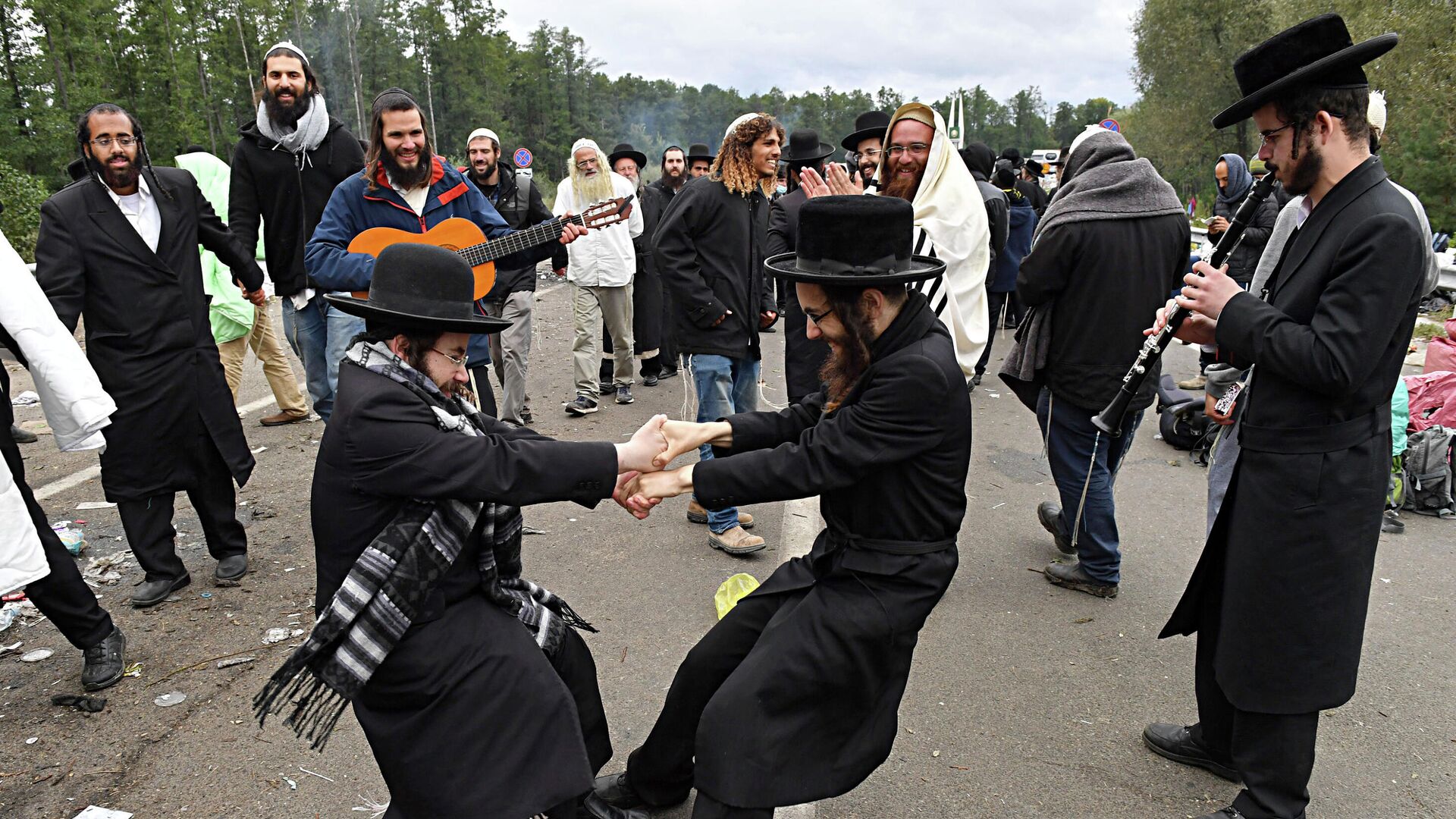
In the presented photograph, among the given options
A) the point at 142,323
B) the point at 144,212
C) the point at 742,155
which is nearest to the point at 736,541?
the point at 742,155

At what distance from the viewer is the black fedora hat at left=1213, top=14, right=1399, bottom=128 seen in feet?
7.73

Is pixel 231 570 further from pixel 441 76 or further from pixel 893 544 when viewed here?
pixel 441 76

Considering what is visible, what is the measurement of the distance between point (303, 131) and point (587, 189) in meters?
2.73

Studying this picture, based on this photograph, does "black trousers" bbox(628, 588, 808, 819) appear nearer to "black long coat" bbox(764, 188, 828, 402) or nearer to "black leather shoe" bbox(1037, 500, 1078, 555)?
"black long coat" bbox(764, 188, 828, 402)

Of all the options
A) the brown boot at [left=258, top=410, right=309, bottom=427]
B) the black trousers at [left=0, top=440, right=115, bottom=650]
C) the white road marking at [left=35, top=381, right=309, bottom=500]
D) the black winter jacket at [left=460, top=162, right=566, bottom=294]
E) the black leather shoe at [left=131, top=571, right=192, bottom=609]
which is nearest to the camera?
the black trousers at [left=0, top=440, right=115, bottom=650]

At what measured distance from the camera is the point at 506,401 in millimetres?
7199

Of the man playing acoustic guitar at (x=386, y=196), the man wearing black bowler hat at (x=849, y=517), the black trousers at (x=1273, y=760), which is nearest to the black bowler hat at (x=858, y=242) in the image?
the man wearing black bowler hat at (x=849, y=517)

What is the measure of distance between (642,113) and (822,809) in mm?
75232

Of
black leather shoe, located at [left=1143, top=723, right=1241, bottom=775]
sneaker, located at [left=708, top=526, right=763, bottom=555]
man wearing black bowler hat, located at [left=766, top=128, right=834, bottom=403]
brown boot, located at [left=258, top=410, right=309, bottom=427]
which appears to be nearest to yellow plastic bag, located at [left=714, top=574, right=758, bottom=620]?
sneaker, located at [left=708, top=526, right=763, bottom=555]

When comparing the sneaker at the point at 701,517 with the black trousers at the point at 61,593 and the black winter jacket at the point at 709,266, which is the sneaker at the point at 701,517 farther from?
the black trousers at the point at 61,593

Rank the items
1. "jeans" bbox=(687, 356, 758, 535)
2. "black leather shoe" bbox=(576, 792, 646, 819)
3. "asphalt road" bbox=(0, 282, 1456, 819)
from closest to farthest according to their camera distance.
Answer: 1. "black leather shoe" bbox=(576, 792, 646, 819)
2. "asphalt road" bbox=(0, 282, 1456, 819)
3. "jeans" bbox=(687, 356, 758, 535)

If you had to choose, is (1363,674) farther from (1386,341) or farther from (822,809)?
(822,809)

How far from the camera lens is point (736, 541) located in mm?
4902

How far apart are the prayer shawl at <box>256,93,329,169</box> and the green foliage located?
14.0 metres
